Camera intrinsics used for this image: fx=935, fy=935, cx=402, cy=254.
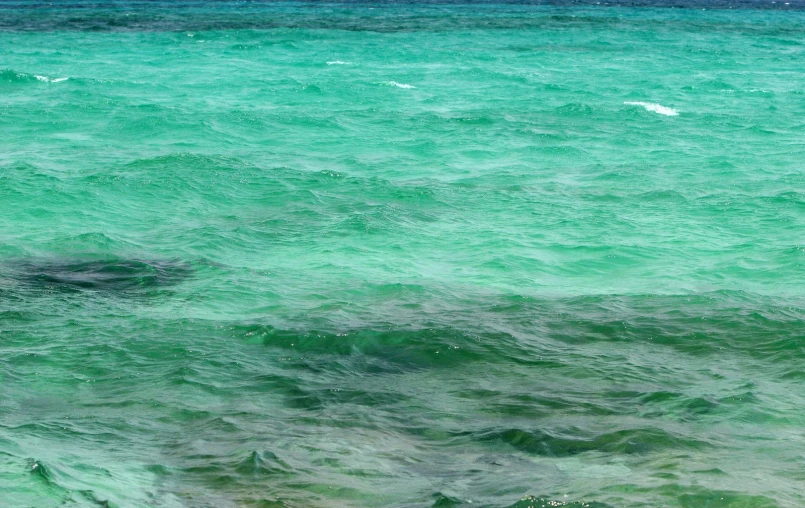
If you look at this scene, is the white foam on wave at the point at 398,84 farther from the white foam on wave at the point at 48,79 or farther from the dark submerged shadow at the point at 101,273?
the dark submerged shadow at the point at 101,273

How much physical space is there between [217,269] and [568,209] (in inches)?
380

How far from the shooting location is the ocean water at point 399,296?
11.6m

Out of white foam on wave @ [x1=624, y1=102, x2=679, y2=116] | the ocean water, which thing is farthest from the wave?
white foam on wave @ [x1=624, y1=102, x2=679, y2=116]

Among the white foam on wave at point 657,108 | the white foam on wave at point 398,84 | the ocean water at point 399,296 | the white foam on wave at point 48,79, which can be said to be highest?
the white foam on wave at point 48,79

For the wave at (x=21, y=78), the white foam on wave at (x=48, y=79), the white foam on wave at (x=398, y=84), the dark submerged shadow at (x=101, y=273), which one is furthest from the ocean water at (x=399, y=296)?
the white foam on wave at (x=398, y=84)

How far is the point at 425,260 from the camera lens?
20.5 meters

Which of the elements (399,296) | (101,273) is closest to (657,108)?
(399,296)

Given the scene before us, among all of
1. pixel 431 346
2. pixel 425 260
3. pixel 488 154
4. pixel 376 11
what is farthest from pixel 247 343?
pixel 376 11

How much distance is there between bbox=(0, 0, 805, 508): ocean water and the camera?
11617 mm

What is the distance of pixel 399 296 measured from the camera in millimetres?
18188

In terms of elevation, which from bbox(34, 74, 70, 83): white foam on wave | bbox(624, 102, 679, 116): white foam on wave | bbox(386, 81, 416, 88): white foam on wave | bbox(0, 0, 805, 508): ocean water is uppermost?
bbox(34, 74, 70, 83): white foam on wave

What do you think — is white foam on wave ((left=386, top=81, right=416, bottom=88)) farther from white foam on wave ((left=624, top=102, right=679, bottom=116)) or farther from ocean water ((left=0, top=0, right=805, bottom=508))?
white foam on wave ((left=624, top=102, right=679, bottom=116))

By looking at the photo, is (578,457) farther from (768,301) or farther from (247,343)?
(768,301)

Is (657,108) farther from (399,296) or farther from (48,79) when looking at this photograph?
(48,79)
